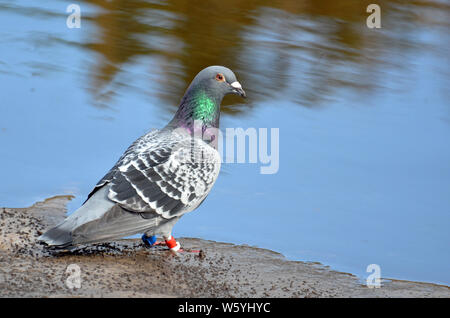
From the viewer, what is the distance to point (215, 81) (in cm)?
618

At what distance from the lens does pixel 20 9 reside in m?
11.6

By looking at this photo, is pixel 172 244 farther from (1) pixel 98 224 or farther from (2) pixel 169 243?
(1) pixel 98 224

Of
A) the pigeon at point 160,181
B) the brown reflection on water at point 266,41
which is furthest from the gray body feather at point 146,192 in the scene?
the brown reflection on water at point 266,41

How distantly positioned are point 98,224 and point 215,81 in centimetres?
171

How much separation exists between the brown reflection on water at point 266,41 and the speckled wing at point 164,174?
9.12 ft

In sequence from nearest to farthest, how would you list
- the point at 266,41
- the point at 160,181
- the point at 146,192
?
the point at 146,192 → the point at 160,181 → the point at 266,41

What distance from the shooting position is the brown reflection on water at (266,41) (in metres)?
9.64

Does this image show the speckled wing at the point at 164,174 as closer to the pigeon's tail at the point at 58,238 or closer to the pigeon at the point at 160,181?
the pigeon at the point at 160,181

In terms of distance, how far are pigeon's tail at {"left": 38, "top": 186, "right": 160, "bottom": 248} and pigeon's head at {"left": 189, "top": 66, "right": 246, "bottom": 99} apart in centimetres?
125

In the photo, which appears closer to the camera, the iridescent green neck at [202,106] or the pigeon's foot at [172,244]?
the pigeon's foot at [172,244]

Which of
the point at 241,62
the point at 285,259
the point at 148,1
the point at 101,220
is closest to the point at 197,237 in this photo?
the point at 285,259

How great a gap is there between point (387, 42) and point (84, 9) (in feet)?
16.2

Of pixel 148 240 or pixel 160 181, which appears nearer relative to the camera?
pixel 160 181

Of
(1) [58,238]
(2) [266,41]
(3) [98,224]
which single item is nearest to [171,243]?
(3) [98,224]
